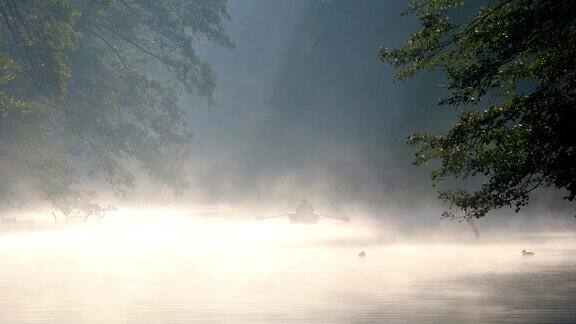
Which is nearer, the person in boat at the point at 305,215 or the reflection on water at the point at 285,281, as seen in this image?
the reflection on water at the point at 285,281

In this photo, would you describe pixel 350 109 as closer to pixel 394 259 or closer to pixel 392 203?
pixel 392 203

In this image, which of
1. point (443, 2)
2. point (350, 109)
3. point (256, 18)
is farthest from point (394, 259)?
point (256, 18)

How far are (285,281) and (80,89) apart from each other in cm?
2712

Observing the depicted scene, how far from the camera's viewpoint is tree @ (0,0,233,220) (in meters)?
40.8

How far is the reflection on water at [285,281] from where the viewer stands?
22312 millimetres

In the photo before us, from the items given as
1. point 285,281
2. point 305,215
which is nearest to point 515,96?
point 285,281

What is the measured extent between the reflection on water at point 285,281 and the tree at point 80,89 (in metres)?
4.00

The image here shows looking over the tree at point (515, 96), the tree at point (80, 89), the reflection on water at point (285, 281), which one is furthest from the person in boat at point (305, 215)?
the tree at point (515, 96)

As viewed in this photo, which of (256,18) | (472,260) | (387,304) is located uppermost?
(256,18)

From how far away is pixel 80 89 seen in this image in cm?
5228

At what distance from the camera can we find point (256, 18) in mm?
131500

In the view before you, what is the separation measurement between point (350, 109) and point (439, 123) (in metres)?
20.5

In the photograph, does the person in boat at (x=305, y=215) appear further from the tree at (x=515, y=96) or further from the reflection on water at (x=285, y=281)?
the tree at (x=515, y=96)

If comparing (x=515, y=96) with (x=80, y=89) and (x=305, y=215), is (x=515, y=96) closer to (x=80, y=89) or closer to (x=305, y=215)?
(x=80, y=89)
